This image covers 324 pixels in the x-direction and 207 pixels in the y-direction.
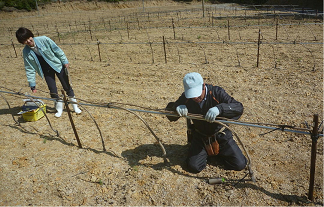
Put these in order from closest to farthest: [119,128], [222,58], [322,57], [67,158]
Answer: [67,158]
[119,128]
[322,57]
[222,58]

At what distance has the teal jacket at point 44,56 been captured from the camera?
3.58 m

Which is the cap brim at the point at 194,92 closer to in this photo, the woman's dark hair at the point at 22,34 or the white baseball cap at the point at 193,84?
the white baseball cap at the point at 193,84

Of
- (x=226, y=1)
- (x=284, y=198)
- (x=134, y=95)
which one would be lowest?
(x=284, y=198)

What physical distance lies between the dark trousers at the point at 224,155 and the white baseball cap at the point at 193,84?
634mm

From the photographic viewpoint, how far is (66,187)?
2613mm

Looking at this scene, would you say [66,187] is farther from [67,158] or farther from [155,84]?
[155,84]

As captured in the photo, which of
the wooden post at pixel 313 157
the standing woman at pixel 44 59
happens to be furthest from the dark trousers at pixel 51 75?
the wooden post at pixel 313 157

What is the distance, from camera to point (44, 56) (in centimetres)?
362

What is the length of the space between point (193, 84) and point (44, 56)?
2.47 meters

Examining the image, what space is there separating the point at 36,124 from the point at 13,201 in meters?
1.74

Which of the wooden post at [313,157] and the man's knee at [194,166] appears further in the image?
the man's knee at [194,166]

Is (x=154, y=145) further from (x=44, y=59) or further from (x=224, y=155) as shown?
(x=44, y=59)

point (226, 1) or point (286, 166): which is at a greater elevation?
point (226, 1)

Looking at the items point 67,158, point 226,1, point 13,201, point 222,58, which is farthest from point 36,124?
point 226,1
